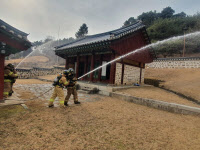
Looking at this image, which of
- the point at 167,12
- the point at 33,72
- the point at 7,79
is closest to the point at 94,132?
the point at 7,79

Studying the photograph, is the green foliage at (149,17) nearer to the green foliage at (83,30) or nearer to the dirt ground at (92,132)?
the green foliage at (83,30)

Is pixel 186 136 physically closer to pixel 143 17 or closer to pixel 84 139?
pixel 84 139

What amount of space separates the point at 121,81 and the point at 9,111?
8.73 metres

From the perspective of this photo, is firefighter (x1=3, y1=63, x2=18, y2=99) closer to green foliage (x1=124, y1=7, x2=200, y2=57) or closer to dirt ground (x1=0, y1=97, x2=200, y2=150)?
dirt ground (x1=0, y1=97, x2=200, y2=150)

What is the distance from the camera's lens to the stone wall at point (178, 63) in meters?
16.2

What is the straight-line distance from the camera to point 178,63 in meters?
17.8

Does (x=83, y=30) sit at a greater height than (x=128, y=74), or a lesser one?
greater

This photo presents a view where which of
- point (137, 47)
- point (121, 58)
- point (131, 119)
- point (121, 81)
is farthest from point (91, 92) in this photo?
point (137, 47)

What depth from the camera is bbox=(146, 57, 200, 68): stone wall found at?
16178 millimetres

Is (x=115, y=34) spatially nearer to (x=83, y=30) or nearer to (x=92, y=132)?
(x=92, y=132)

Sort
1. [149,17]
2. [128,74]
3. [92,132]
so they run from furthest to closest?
[149,17] < [128,74] < [92,132]

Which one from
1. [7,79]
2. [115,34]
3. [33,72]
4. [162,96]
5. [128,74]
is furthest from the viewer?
[33,72]

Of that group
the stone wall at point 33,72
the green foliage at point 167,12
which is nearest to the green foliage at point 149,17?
the green foliage at point 167,12

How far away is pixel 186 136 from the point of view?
3.38m
